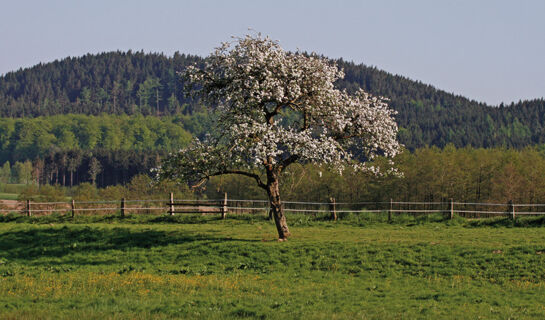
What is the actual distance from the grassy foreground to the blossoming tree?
13.9 ft

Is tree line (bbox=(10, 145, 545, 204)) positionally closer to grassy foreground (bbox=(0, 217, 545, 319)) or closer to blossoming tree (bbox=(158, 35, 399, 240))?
grassy foreground (bbox=(0, 217, 545, 319))

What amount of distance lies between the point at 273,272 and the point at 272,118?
31.3ft

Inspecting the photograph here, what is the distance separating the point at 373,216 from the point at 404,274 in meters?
17.5

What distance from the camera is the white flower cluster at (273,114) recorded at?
96.9 ft

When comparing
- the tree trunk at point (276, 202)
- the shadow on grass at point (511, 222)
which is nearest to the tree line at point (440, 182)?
the shadow on grass at point (511, 222)

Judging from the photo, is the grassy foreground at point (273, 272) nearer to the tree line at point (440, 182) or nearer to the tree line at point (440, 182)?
the tree line at point (440, 182)

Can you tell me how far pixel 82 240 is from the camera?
1351 inches

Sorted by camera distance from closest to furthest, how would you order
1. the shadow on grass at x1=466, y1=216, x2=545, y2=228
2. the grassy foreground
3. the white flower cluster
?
the grassy foreground → the white flower cluster → the shadow on grass at x1=466, y1=216, x2=545, y2=228

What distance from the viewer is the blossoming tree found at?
97.0ft

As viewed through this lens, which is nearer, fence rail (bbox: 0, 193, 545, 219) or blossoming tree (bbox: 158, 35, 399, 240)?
blossoming tree (bbox: 158, 35, 399, 240)

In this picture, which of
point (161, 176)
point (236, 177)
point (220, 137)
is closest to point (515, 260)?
point (220, 137)

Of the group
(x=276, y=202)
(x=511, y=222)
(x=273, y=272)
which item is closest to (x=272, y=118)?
(x=276, y=202)

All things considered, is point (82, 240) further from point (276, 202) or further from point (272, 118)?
point (272, 118)

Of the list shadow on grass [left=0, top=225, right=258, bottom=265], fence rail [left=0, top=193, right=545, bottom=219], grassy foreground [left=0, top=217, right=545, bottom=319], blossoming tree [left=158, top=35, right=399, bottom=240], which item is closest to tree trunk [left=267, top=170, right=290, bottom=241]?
blossoming tree [left=158, top=35, right=399, bottom=240]
